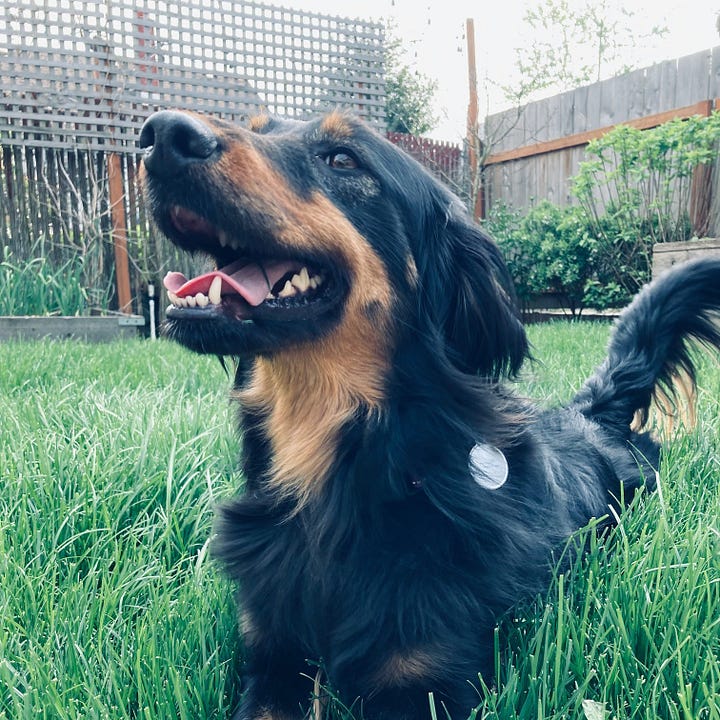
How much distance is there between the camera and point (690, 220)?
7.35 meters

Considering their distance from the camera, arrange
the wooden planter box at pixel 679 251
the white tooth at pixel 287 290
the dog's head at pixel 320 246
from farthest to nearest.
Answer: the wooden planter box at pixel 679 251 → the white tooth at pixel 287 290 → the dog's head at pixel 320 246

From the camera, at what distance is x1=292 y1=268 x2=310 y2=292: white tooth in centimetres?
168

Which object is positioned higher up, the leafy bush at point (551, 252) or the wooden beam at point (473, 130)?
the wooden beam at point (473, 130)

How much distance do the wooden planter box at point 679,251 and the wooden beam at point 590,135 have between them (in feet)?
6.24

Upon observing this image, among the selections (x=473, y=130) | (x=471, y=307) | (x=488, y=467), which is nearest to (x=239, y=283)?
(x=471, y=307)

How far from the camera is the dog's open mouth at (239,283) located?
Result: 5.05 ft

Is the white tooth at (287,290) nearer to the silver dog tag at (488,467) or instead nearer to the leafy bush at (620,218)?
the silver dog tag at (488,467)

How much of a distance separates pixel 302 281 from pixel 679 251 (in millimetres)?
5361

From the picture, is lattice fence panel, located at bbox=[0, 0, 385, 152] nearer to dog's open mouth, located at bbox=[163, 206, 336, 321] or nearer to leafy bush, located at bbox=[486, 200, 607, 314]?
leafy bush, located at bbox=[486, 200, 607, 314]

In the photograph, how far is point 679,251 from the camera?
6055mm

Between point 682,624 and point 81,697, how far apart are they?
1212 millimetres

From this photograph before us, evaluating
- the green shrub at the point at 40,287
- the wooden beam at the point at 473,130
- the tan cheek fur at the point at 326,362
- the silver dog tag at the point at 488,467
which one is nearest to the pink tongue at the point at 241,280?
the tan cheek fur at the point at 326,362

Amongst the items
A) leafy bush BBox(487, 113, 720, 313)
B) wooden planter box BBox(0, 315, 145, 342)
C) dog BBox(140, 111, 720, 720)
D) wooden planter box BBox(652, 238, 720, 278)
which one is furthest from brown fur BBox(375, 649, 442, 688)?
leafy bush BBox(487, 113, 720, 313)

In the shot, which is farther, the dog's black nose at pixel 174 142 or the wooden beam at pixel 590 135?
the wooden beam at pixel 590 135
